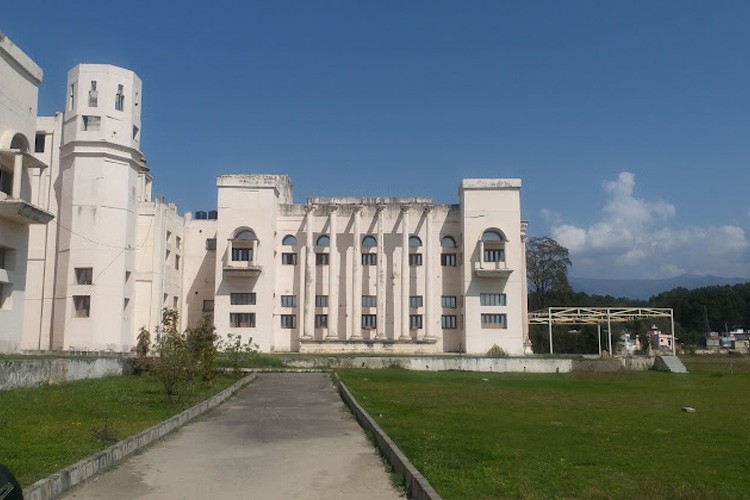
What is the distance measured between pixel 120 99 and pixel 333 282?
18.9 metres

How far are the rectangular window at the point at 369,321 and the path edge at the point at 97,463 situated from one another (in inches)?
1400

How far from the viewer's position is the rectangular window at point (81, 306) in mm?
39625

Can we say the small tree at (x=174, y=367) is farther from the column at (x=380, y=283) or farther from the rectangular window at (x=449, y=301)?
the rectangular window at (x=449, y=301)

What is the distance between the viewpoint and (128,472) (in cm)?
955

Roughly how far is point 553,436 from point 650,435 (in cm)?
210

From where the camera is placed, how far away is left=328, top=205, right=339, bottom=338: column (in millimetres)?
49500

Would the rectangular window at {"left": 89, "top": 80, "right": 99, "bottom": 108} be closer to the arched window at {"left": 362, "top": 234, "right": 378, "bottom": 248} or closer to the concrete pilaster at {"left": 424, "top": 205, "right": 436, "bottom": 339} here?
the arched window at {"left": 362, "top": 234, "right": 378, "bottom": 248}

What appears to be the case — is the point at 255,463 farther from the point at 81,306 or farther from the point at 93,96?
the point at 93,96

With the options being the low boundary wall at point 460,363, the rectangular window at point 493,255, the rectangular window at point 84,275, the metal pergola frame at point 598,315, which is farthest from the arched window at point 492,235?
the rectangular window at point 84,275

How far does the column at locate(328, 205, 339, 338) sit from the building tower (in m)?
14.0

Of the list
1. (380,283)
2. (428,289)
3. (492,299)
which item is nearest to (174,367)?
(380,283)

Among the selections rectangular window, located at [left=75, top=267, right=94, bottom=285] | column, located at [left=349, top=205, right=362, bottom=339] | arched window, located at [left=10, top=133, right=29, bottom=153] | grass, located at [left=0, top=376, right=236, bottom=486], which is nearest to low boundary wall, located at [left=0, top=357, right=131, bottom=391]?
grass, located at [left=0, top=376, right=236, bottom=486]

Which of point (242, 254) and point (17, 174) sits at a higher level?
point (17, 174)

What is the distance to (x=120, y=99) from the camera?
1655 inches
